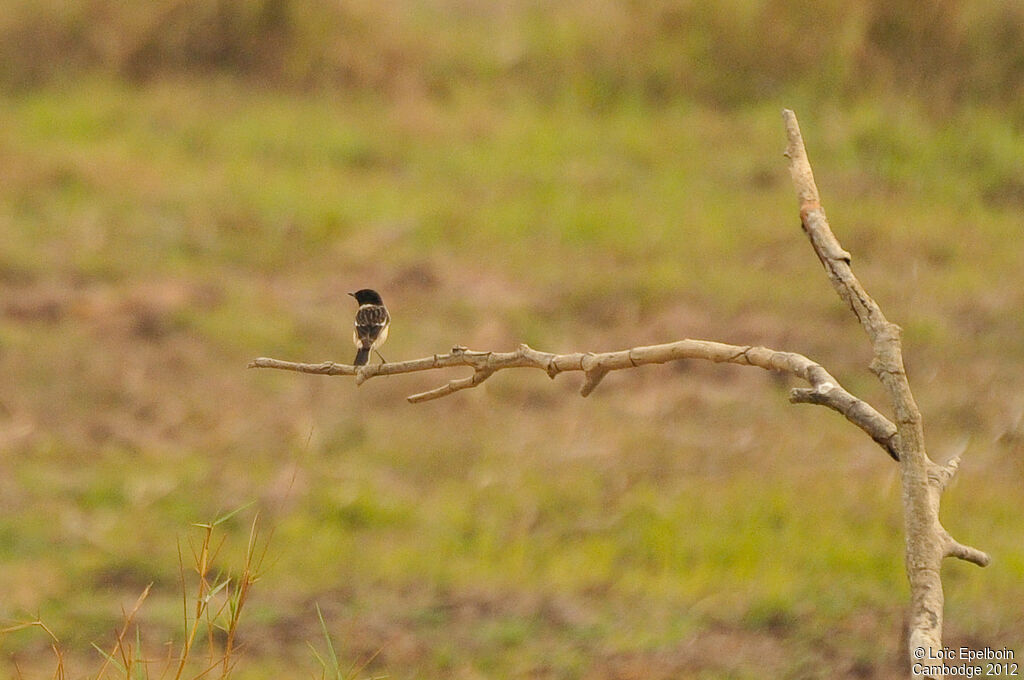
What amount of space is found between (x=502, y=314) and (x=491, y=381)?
0.50 metres

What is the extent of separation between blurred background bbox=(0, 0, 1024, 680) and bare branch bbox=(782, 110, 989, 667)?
1378 mm

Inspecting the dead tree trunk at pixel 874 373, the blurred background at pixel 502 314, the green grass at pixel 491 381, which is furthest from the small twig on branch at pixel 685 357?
the green grass at pixel 491 381

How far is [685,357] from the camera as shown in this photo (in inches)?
73.9

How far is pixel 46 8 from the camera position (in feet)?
31.9

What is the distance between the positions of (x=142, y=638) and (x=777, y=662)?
1800 millimetres

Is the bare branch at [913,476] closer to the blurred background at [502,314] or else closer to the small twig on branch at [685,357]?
the small twig on branch at [685,357]

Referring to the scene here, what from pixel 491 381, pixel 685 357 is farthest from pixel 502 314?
pixel 685 357

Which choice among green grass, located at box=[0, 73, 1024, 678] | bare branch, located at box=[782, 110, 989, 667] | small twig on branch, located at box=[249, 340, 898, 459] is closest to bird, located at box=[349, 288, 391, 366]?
green grass, located at box=[0, 73, 1024, 678]

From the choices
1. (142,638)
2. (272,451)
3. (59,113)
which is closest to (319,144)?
(59,113)

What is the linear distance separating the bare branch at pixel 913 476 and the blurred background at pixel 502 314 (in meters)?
1.38

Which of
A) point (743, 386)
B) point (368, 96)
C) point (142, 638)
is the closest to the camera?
point (142, 638)

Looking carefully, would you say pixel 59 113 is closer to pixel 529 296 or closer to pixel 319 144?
pixel 319 144

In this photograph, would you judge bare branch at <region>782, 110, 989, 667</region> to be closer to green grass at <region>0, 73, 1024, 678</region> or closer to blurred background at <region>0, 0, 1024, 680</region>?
blurred background at <region>0, 0, 1024, 680</region>

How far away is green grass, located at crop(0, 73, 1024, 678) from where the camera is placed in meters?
4.32
